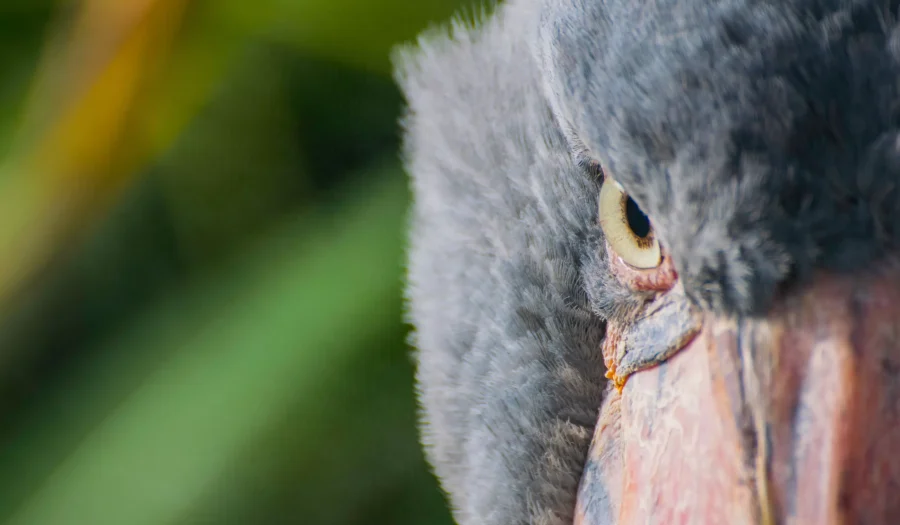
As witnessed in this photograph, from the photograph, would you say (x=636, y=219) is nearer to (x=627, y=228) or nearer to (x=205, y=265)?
(x=627, y=228)

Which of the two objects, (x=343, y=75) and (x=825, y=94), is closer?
(x=825, y=94)

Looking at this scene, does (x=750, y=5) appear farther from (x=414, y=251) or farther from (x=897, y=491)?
(x=414, y=251)

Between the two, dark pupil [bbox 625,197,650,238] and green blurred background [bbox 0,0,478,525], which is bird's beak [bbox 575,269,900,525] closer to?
dark pupil [bbox 625,197,650,238]

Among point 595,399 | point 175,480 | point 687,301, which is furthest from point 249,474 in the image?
point 687,301

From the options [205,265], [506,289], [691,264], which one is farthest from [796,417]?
[205,265]

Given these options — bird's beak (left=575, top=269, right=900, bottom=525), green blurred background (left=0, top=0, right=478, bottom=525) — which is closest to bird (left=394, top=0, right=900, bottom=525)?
bird's beak (left=575, top=269, right=900, bottom=525)

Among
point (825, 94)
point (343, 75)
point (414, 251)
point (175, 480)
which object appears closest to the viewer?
point (825, 94)
